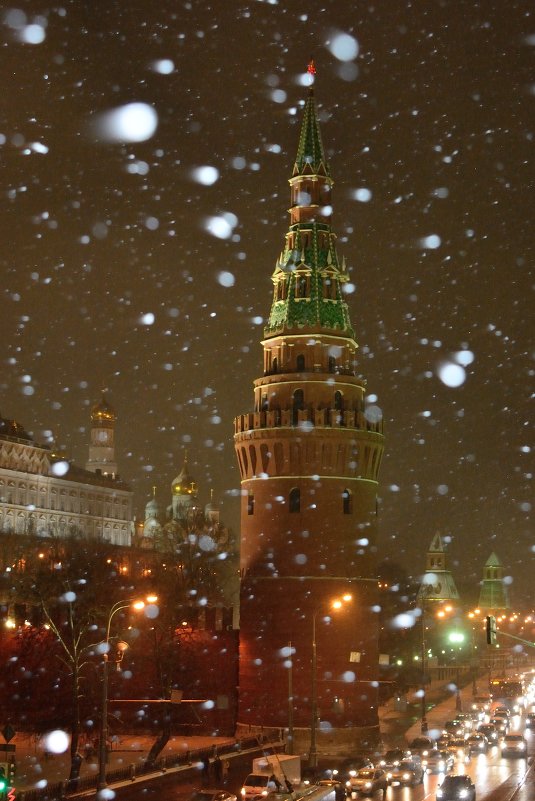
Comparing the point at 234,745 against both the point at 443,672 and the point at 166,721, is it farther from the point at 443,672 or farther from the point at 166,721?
the point at 443,672

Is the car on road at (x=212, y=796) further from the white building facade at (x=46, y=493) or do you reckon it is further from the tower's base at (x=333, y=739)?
the white building facade at (x=46, y=493)

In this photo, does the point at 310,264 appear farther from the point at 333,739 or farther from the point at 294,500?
the point at 333,739

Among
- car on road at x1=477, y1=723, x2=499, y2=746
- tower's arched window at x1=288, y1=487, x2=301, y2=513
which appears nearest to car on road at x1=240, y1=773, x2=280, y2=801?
tower's arched window at x1=288, y1=487, x2=301, y2=513

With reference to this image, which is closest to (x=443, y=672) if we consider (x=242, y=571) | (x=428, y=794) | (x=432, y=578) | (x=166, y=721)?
(x=432, y=578)

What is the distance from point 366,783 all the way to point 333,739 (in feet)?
50.5

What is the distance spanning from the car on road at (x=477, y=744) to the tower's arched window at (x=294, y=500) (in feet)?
46.2

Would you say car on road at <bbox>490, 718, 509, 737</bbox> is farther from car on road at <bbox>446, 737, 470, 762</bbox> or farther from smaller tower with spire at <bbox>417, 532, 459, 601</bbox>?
smaller tower with spire at <bbox>417, 532, 459, 601</bbox>

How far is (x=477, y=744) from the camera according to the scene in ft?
196

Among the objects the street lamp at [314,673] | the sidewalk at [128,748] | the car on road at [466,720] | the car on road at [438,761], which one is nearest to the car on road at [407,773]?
the street lamp at [314,673]

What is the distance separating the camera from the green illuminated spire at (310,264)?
62062 mm

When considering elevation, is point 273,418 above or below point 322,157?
below

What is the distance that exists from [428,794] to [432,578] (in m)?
112

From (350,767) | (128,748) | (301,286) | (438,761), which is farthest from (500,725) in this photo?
(301,286)

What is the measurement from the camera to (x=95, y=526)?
19262 cm
